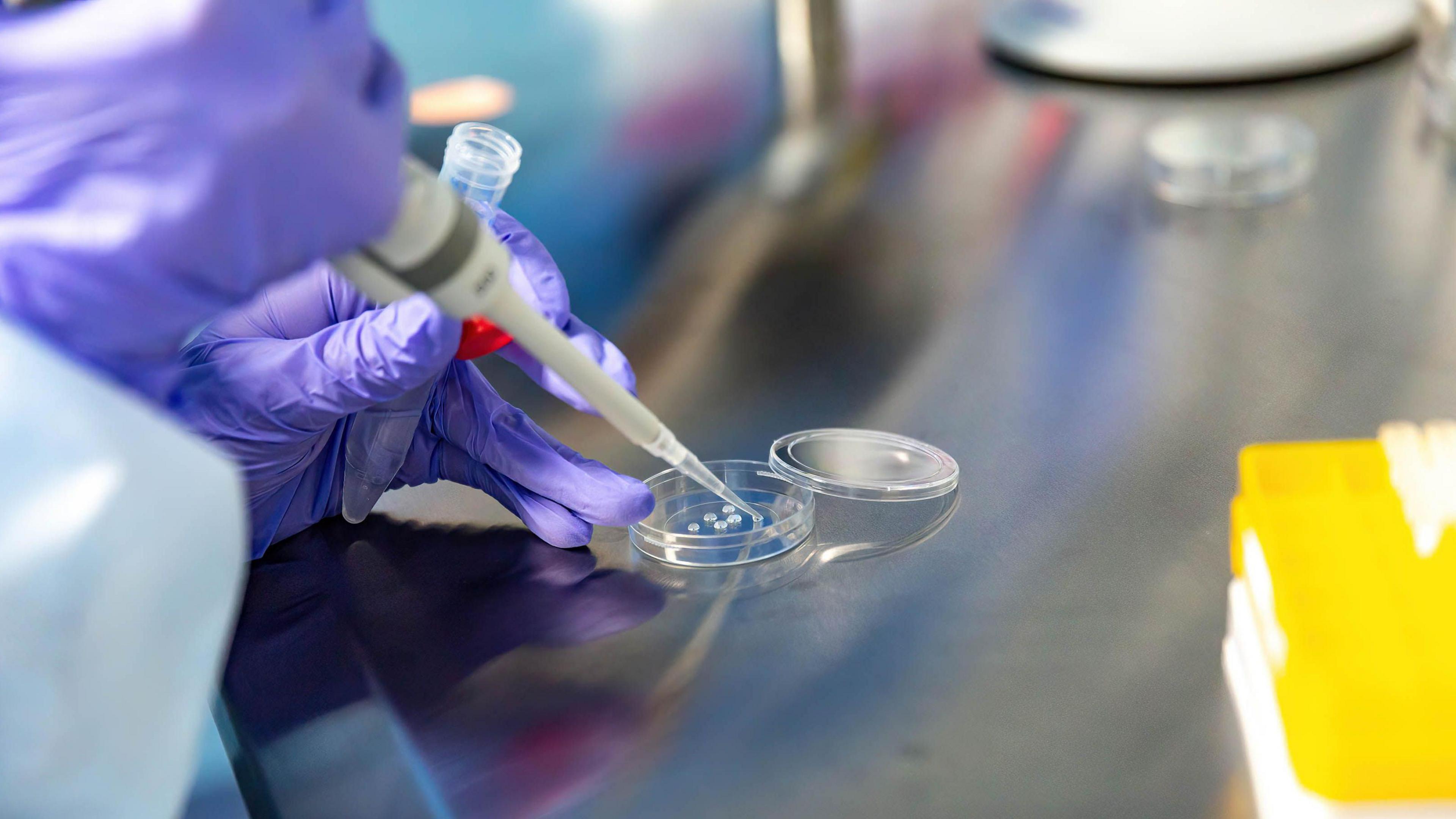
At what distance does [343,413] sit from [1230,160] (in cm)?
103

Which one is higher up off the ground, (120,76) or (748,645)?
(120,76)

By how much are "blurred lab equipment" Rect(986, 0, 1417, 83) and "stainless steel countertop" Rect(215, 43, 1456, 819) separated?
3.7 inches

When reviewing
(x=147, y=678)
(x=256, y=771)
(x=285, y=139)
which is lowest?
(x=256, y=771)

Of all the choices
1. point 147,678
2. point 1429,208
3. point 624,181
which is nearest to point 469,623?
point 147,678

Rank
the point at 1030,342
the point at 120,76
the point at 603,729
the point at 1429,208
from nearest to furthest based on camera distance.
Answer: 1. the point at 120,76
2. the point at 603,729
3. the point at 1030,342
4. the point at 1429,208

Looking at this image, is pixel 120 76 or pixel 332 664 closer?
pixel 120 76

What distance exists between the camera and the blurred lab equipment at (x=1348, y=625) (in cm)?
56

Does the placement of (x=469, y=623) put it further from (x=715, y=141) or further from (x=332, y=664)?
(x=715, y=141)

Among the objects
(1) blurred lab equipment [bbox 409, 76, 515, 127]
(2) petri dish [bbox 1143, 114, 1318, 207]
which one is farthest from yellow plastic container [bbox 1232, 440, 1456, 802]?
(1) blurred lab equipment [bbox 409, 76, 515, 127]

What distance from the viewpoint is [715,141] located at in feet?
5.51

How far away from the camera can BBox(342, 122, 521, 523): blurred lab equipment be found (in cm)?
88

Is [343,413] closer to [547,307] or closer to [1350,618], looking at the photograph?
[547,307]

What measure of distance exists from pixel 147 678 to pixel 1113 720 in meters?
0.49

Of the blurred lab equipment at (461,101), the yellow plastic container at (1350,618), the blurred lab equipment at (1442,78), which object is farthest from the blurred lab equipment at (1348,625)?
the blurred lab equipment at (461,101)
